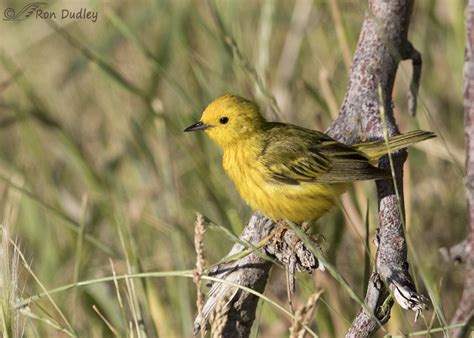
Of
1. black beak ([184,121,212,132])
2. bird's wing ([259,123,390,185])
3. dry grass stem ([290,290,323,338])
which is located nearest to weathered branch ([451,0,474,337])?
dry grass stem ([290,290,323,338])

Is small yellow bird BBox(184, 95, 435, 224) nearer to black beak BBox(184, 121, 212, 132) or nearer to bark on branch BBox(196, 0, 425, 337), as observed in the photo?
black beak BBox(184, 121, 212, 132)

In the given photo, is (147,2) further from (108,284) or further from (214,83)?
(108,284)

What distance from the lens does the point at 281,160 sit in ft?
13.5

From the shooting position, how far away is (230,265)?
3.26 metres

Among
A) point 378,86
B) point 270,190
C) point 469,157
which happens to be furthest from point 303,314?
point 270,190

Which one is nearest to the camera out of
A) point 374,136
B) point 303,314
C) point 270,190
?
point 303,314

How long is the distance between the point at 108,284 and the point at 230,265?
4.20 ft

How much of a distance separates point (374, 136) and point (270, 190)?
590 mm

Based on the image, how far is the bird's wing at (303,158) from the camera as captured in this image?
12.5 feet

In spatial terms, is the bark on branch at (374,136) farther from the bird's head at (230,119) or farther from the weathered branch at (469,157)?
the bird's head at (230,119)

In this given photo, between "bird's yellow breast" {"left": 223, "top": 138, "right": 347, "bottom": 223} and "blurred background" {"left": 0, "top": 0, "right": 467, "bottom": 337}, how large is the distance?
0.14 m

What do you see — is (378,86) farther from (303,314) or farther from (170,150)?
(170,150)

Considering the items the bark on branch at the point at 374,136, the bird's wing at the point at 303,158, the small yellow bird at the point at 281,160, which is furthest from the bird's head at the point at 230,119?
the bark on branch at the point at 374,136

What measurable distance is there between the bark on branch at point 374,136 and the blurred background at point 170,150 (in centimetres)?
33
